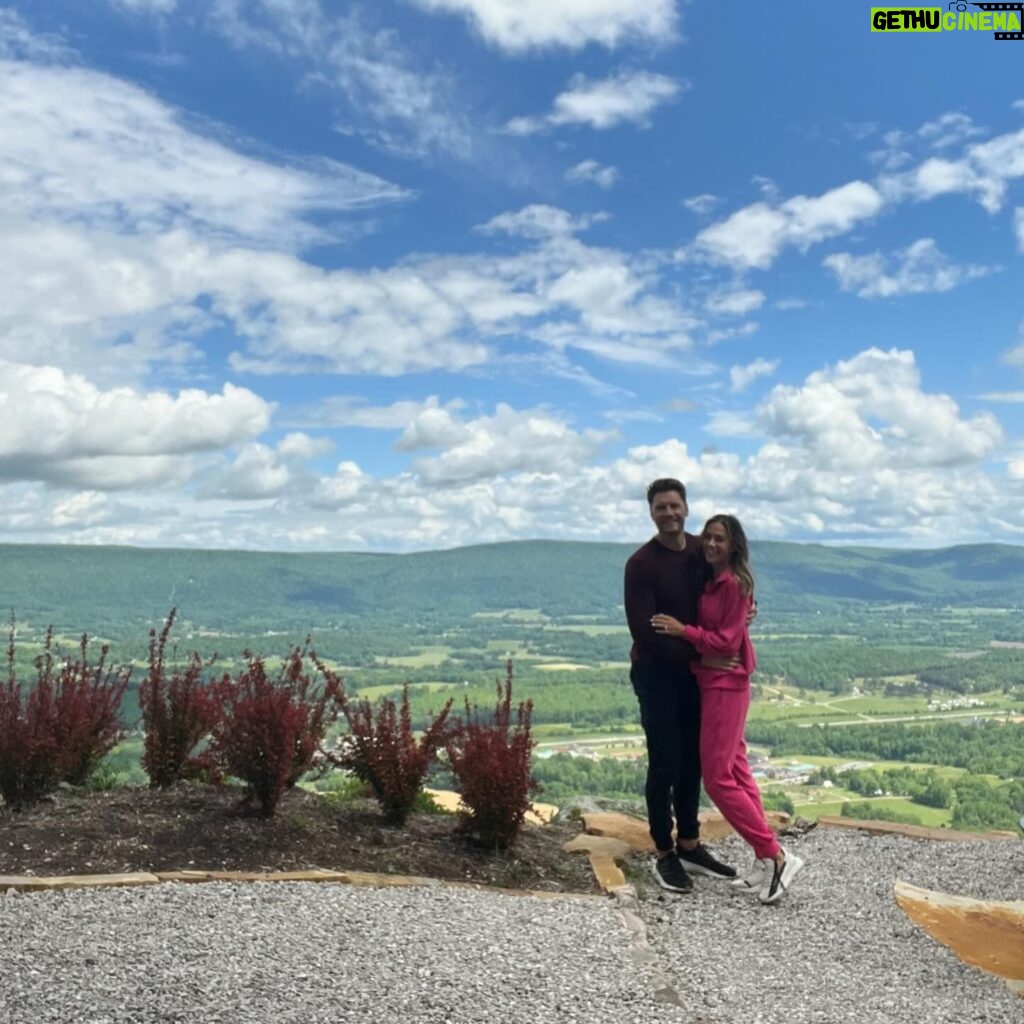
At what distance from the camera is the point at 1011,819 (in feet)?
44.0

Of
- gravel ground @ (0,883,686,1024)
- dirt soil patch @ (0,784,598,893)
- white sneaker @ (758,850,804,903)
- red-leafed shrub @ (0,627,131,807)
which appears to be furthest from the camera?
red-leafed shrub @ (0,627,131,807)

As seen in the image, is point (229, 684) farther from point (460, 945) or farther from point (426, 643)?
point (426, 643)

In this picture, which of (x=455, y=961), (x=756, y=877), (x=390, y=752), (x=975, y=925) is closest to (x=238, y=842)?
(x=390, y=752)

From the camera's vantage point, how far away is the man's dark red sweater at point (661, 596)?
660 cm

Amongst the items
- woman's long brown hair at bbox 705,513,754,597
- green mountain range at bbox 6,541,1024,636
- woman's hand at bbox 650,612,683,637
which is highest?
woman's long brown hair at bbox 705,513,754,597

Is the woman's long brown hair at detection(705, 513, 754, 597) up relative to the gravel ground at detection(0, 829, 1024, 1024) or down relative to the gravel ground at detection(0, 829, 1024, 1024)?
up

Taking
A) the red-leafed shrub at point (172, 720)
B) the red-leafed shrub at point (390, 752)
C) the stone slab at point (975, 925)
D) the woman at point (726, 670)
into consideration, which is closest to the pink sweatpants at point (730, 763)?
the woman at point (726, 670)

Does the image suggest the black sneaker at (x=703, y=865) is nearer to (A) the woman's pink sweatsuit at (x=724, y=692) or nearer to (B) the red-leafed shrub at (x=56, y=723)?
(A) the woman's pink sweatsuit at (x=724, y=692)

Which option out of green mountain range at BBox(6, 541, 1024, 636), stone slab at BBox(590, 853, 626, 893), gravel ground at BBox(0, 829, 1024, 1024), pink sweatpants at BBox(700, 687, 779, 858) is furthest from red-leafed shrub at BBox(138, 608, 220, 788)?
green mountain range at BBox(6, 541, 1024, 636)

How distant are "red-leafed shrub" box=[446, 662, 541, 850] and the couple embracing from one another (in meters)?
0.95

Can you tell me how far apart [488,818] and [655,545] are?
2261 millimetres

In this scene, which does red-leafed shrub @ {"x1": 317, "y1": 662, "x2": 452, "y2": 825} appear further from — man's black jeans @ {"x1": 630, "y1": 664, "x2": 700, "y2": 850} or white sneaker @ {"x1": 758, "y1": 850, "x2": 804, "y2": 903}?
white sneaker @ {"x1": 758, "y1": 850, "x2": 804, "y2": 903}

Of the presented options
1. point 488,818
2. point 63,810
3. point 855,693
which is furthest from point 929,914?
point 855,693

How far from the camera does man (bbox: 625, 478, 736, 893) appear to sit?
21.8 ft
